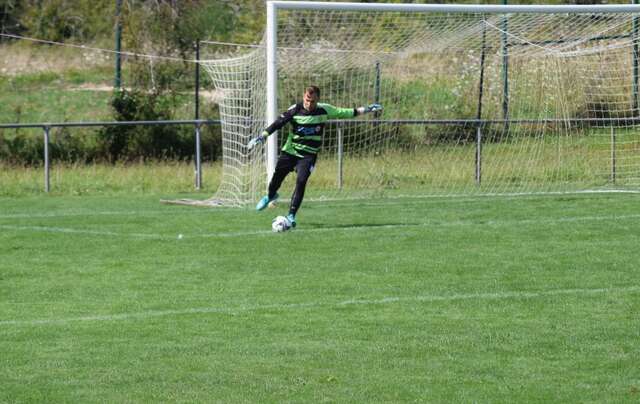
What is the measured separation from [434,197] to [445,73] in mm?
4274

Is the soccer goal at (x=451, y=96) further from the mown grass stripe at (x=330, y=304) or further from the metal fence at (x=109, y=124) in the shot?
the mown grass stripe at (x=330, y=304)

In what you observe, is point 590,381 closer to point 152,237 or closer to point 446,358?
point 446,358

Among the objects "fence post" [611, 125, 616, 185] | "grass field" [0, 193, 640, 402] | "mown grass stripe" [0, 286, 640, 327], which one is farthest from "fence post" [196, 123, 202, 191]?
"mown grass stripe" [0, 286, 640, 327]

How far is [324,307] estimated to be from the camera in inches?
411

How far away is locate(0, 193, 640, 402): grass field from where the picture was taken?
7926 millimetres

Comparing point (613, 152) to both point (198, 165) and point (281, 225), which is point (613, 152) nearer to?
point (198, 165)

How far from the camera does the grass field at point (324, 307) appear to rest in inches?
312

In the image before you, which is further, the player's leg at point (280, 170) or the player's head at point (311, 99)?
the player's leg at point (280, 170)

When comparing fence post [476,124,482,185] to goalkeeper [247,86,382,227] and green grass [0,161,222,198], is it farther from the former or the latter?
goalkeeper [247,86,382,227]

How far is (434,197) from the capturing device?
1989cm

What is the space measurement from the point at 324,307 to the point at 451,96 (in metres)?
13.9

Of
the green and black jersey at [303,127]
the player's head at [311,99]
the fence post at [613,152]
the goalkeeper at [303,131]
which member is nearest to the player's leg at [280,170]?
the goalkeeper at [303,131]

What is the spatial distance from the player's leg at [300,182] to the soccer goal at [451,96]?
1986 mm

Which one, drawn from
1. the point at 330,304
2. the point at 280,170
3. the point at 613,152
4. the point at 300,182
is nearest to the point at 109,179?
the point at 280,170
